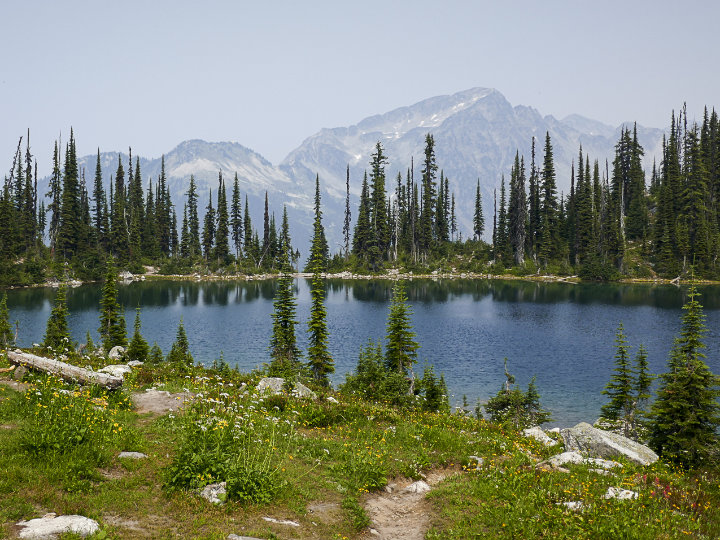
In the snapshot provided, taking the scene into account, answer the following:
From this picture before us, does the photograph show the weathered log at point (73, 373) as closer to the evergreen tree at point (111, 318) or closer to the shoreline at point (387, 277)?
the evergreen tree at point (111, 318)

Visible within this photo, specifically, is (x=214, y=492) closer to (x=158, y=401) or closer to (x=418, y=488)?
(x=418, y=488)

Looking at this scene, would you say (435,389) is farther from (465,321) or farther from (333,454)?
(465,321)

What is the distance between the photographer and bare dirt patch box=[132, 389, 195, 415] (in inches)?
581

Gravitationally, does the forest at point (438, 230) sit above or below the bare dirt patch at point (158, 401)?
above

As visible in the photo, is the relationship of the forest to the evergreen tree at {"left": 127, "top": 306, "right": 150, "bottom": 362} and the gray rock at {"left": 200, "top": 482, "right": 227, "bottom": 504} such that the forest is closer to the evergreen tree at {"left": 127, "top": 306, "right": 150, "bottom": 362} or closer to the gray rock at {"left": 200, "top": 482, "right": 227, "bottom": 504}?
the evergreen tree at {"left": 127, "top": 306, "right": 150, "bottom": 362}

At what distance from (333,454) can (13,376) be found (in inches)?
464

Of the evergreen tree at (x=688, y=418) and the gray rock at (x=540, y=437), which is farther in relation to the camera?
the evergreen tree at (x=688, y=418)

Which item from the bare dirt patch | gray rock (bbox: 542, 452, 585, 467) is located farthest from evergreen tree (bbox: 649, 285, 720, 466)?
the bare dirt patch

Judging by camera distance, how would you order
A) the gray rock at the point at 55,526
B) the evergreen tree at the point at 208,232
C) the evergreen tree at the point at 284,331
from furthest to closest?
1. the evergreen tree at the point at 208,232
2. the evergreen tree at the point at 284,331
3. the gray rock at the point at 55,526

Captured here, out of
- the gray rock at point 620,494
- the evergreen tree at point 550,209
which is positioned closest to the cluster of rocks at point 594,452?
the gray rock at point 620,494

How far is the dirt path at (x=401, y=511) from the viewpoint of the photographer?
31.3 ft

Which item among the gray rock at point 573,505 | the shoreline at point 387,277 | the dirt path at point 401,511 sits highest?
the shoreline at point 387,277

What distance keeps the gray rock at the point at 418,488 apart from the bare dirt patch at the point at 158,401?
7458 millimetres

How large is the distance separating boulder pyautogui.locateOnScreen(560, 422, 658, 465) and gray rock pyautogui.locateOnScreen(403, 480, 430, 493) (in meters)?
5.57
